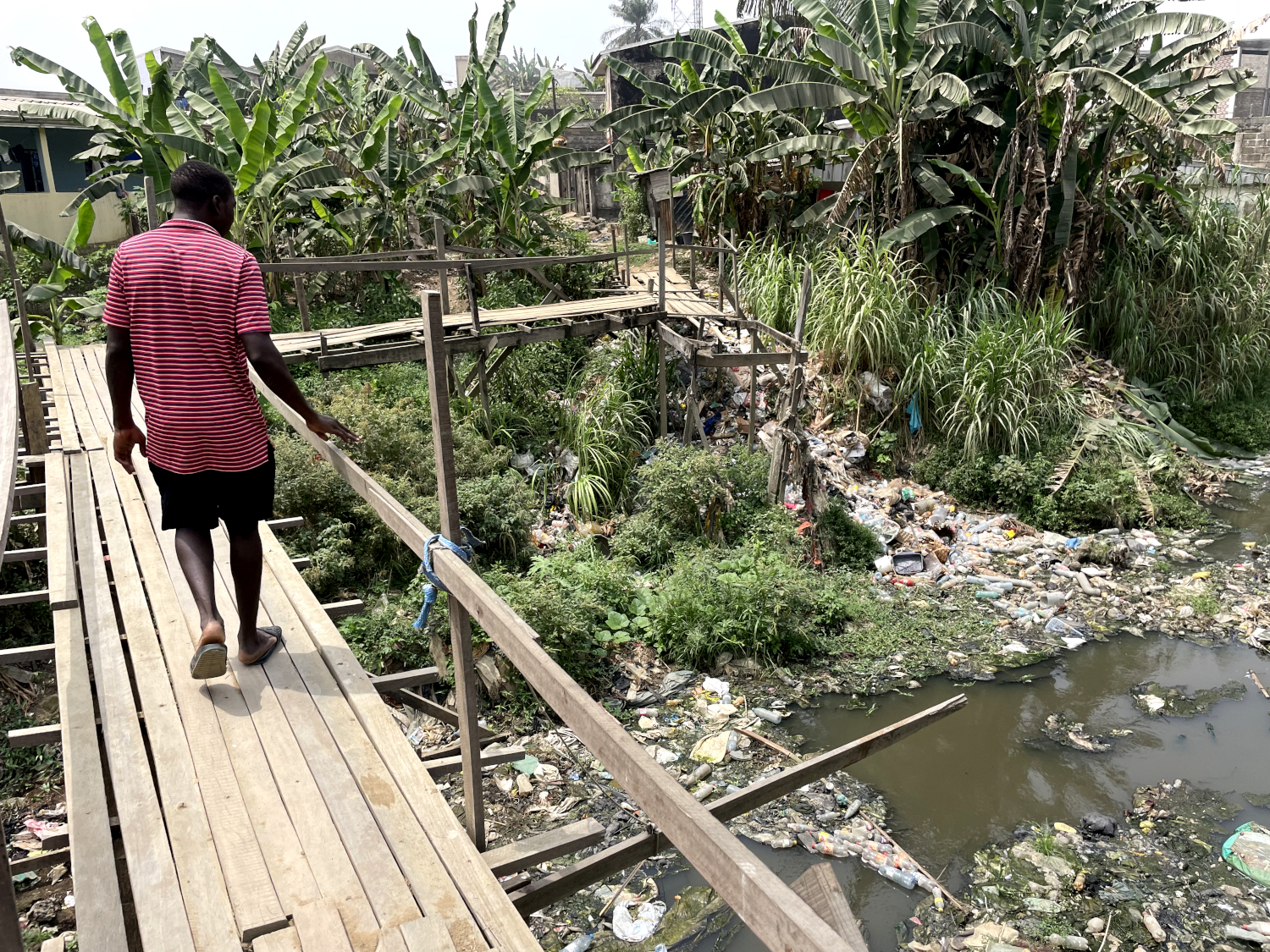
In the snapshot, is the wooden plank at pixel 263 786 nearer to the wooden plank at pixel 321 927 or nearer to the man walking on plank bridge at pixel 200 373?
the wooden plank at pixel 321 927

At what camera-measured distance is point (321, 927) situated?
188 cm

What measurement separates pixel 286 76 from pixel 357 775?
15.0 meters

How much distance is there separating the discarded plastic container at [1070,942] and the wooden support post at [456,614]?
299 cm

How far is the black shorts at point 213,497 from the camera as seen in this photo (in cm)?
259

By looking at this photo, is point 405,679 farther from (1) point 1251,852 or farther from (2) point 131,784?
(1) point 1251,852

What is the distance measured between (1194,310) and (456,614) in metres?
11.7

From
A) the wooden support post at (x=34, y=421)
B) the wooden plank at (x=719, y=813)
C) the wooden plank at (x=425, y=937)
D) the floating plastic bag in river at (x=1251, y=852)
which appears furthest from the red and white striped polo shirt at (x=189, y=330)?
the floating plastic bag in river at (x=1251, y=852)

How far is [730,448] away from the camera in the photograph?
8.99 meters

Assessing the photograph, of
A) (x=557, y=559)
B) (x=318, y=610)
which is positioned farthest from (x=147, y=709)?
(x=557, y=559)

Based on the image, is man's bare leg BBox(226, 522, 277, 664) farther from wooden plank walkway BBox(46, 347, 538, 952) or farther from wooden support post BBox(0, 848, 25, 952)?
wooden support post BBox(0, 848, 25, 952)

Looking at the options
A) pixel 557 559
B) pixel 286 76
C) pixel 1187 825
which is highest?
pixel 286 76

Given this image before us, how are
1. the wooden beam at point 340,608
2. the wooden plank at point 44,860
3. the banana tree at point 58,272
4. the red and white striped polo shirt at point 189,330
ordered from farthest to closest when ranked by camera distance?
the banana tree at point 58,272
the wooden beam at point 340,608
the wooden plank at point 44,860
the red and white striped polo shirt at point 189,330

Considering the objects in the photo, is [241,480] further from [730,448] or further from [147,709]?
[730,448]

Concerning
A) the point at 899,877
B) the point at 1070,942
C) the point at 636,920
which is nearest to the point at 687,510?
the point at 899,877
